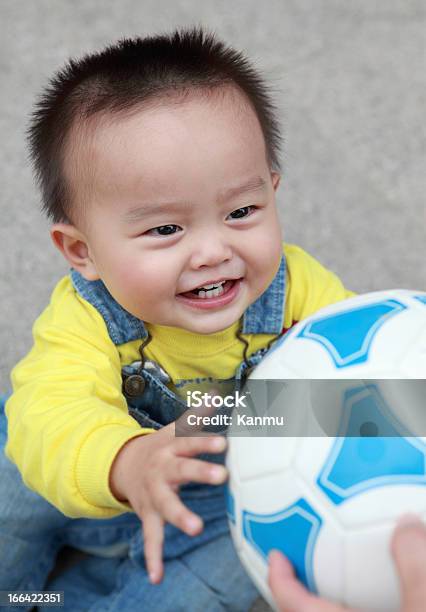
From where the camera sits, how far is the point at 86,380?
0.83 meters

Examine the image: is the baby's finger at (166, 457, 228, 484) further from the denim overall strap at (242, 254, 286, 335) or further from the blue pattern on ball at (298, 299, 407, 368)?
the denim overall strap at (242, 254, 286, 335)

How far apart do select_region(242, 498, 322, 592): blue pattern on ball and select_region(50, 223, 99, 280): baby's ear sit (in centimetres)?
37

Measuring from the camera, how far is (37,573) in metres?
1.06

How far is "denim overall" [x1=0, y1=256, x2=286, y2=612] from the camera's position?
952 mm

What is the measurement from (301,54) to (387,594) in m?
1.27

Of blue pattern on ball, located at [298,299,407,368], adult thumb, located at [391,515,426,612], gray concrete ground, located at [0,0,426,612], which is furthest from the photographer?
gray concrete ground, located at [0,0,426,612]

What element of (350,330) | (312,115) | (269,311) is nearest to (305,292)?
(269,311)

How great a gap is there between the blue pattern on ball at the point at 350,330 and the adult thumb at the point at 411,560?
14 cm

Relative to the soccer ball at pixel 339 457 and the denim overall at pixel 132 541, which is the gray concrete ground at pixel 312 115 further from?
the soccer ball at pixel 339 457

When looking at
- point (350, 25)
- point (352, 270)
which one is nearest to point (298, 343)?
point (352, 270)

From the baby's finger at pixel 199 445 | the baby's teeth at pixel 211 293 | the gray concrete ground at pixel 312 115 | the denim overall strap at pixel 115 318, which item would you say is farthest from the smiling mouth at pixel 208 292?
the gray concrete ground at pixel 312 115

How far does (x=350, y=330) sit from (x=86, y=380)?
295mm

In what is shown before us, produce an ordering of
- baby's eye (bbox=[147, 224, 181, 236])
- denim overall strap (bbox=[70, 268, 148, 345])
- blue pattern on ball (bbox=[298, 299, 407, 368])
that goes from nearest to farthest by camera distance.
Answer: blue pattern on ball (bbox=[298, 299, 407, 368])
baby's eye (bbox=[147, 224, 181, 236])
denim overall strap (bbox=[70, 268, 148, 345])

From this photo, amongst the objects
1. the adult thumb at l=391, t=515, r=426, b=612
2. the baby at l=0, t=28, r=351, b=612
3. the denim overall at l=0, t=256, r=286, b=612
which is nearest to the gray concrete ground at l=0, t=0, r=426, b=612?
the denim overall at l=0, t=256, r=286, b=612
